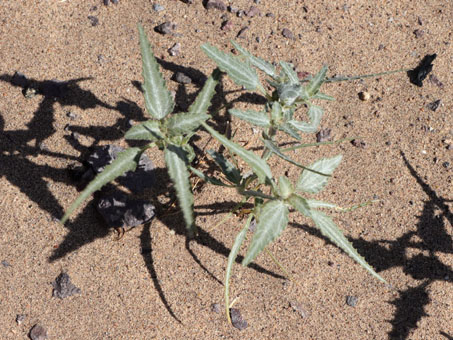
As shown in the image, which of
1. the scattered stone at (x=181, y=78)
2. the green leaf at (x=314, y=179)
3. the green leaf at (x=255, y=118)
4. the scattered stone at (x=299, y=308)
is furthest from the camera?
the scattered stone at (x=181, y=78)

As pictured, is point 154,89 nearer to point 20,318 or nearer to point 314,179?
point 314,179

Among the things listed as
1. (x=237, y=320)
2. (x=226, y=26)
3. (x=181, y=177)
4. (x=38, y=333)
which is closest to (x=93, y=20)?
(x=226, y=26)

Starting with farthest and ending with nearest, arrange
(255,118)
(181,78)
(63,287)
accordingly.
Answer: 1. (181,78)
2. (63,287)
3. (255,118)

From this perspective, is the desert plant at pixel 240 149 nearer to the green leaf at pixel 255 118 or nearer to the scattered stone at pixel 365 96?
the green leaf at pixel 255 118

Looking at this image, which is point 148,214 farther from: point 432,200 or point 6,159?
point 432,200

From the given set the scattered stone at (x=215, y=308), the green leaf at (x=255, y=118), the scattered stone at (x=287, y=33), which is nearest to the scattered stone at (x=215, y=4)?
the scattered stone at (x=287, y=33)

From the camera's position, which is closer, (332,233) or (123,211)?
(332,233)

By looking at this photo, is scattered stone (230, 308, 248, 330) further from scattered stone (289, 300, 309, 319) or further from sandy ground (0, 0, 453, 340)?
scattered stone (289, 300, 309, 319)
